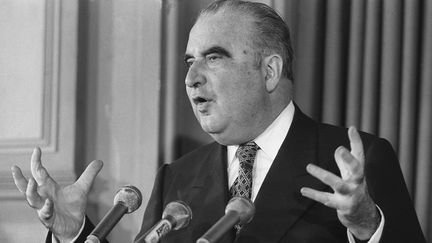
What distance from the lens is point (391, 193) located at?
217 centimetres

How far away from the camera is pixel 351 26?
2.78 meters

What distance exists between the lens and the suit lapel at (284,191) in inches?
87.7

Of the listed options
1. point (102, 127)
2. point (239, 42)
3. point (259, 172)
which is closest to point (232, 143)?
point (259, 172)

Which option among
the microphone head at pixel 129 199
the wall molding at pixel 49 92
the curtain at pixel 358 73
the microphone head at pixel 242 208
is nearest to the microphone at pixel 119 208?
the microphone head at pixel 129 199

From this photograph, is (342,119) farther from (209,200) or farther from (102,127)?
(102,127)

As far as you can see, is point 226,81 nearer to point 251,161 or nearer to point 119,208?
point 251,161

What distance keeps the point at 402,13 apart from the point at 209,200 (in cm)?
96

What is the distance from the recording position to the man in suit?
220 centimetres

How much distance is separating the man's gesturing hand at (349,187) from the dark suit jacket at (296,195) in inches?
6.1

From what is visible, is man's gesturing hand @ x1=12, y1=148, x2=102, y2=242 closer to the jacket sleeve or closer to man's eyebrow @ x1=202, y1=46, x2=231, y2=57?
man's eyebrow @ x1=202, y1=46, x2=231, y2=57

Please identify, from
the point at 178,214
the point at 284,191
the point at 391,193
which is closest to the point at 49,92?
the point at 284,191

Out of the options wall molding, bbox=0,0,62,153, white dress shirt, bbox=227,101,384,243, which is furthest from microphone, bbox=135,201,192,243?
wall molding, bbox=0,0,62,153


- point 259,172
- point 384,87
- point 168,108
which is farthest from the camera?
point 168,108

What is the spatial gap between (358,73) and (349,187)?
1051mm
